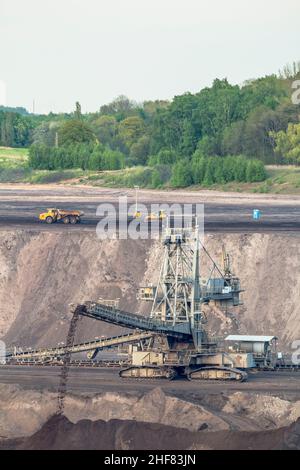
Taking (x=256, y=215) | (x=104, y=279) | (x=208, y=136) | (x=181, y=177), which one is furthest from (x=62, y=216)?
(x=208, y=136)

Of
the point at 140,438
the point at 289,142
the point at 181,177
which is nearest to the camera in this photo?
the point at 140,438

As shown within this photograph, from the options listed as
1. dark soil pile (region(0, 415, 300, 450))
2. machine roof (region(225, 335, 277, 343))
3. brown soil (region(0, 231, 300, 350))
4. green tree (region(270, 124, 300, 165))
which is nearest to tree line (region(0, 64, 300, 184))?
green tree (region(270, 124, 300, 165))

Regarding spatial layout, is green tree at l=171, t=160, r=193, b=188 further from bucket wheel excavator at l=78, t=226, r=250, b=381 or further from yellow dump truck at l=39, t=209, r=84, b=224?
bucket wheel excavator at l=78, t=226, r=250, b=381

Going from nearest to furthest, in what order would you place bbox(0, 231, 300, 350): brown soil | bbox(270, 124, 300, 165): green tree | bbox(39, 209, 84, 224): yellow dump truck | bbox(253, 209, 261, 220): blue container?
bbox(0, 231, 300, 350): brown soil < bbox(253, 209, 261, 220): blue container < bbox(39, 209, 84, 224): yellow dump truck < bbox(270, 124, 300, 165): green tree

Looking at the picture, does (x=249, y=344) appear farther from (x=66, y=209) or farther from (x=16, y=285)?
(x=66, y=209)

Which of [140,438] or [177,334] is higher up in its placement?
[177,334]

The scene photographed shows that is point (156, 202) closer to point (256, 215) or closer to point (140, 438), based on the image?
point (256, 215)
